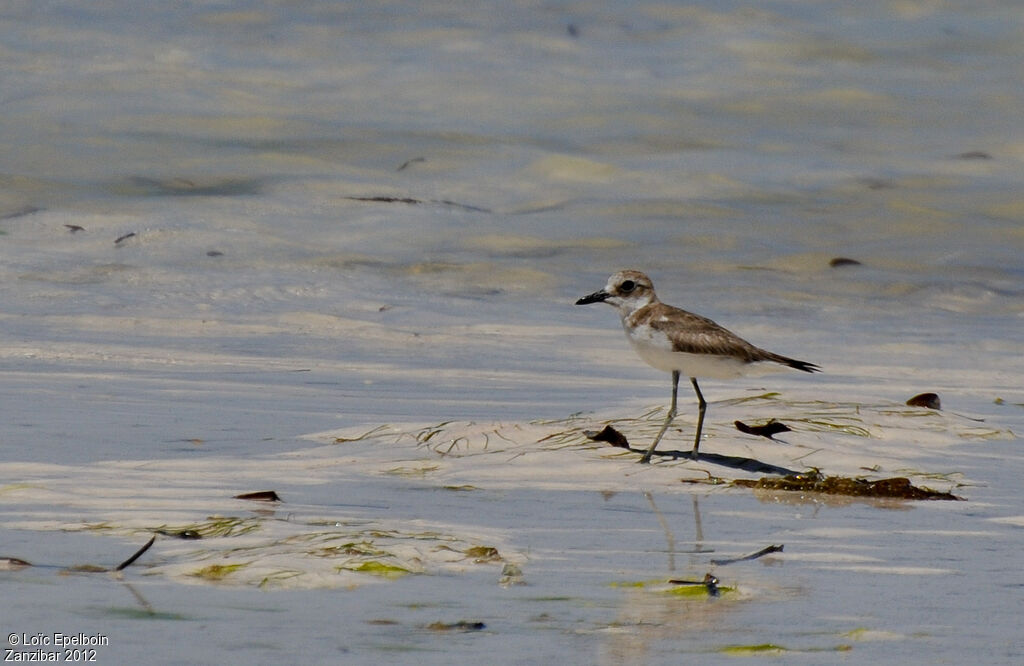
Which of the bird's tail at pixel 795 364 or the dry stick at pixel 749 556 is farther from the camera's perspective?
the bird's tail at pixel 795 364

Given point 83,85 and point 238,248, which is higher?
point 83,85

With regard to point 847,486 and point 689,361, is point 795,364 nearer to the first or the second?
point 689,361

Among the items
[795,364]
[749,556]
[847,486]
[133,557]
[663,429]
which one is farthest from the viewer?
[795,364]

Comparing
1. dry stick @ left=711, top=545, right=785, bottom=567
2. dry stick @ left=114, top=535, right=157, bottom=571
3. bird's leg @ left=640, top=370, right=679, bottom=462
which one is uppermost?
dry stick @ left=114, top=535, right=157, bottom=571

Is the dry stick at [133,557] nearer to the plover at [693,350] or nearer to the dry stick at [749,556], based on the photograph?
the dry stick at [749,556]

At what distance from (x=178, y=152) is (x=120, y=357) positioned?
310 inches

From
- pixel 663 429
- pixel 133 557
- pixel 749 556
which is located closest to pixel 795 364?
pixel 663 429

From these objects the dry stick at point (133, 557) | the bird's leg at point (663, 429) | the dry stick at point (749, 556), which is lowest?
the bird's leg at point (663, 429)

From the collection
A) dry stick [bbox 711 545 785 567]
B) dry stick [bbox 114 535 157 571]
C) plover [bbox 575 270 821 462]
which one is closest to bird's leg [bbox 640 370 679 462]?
plover [bbox 575 270 821 462]

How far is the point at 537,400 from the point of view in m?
8.46

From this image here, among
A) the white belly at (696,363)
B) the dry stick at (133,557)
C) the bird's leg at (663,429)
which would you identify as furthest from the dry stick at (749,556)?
the white belly at (696,363)

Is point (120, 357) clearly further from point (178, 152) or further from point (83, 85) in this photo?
point (83, 85)

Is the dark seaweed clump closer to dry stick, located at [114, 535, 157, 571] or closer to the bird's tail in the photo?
the bird's tail

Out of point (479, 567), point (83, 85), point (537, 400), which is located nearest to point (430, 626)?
point (479, 567)
